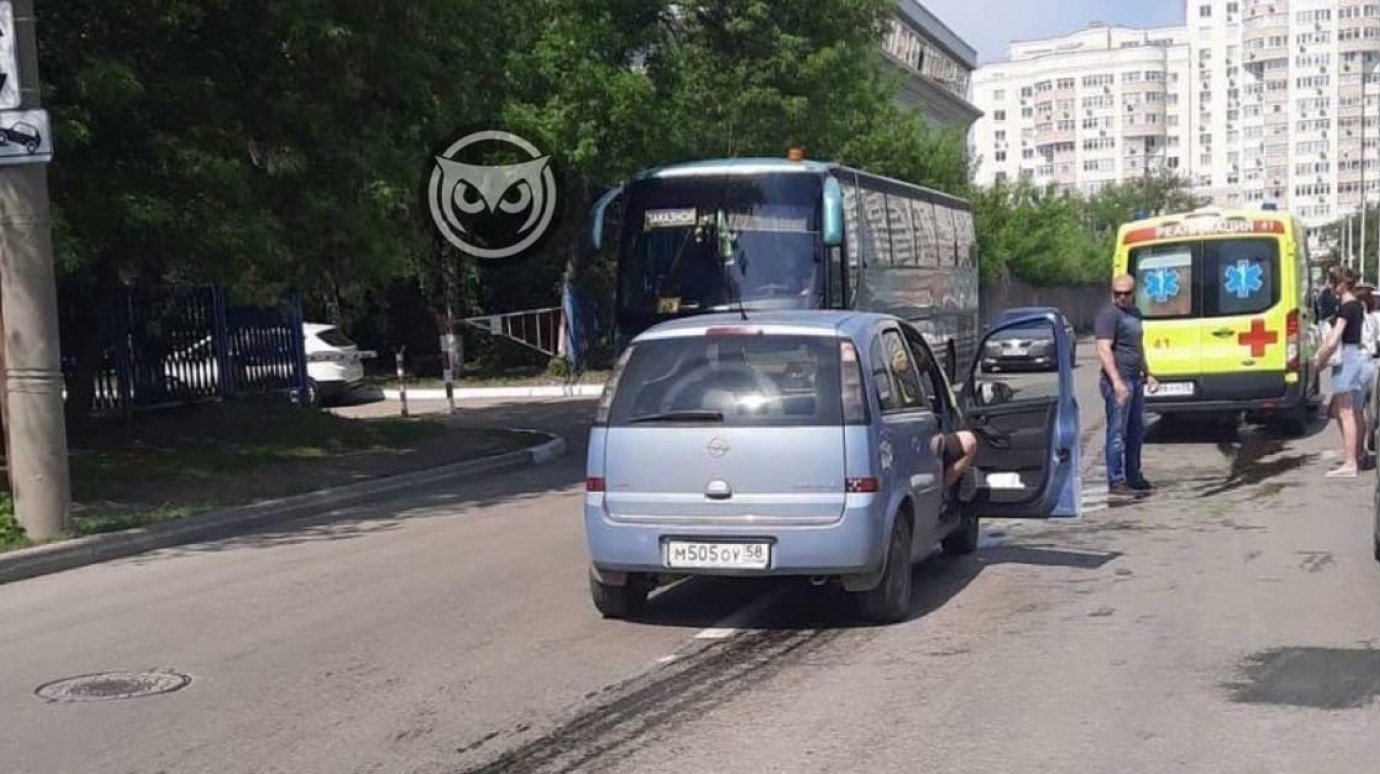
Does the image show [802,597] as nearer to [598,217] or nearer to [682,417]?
[682,417]

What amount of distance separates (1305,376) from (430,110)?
1089cm

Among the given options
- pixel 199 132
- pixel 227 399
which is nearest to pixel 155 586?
pixel 199 132

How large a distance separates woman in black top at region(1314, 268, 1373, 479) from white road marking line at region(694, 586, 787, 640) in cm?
748

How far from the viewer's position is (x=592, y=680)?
7.20m

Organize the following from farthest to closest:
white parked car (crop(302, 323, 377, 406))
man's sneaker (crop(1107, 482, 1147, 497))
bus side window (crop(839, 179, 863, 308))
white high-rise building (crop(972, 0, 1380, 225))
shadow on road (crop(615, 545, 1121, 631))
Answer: white high-rise building (crop(972, 0, 1380, 225)), white parked car (crop(302, 323, 377, 406)), bus side window (crop(839, 179, 863, 308)), man's sneaker (crop(1107, 482, 1147, 497)), shadow on road (crop(615, 545, 1121, 631))

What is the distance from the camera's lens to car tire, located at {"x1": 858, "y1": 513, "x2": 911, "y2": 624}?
8.15m

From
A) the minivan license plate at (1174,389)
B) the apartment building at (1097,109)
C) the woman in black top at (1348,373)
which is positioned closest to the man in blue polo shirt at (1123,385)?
the woman in black top at (1348,373)

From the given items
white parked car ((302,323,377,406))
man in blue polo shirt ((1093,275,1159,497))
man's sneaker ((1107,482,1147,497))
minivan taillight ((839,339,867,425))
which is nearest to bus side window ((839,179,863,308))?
man in blue polo shirt ((1093,275,1159,497))

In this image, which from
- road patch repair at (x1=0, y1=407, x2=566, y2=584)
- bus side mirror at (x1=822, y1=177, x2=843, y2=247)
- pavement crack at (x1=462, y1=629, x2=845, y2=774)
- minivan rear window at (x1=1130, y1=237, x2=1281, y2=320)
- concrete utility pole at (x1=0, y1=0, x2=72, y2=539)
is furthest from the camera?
bus side mirror at (x1=822, y1=177, x2=843, y2=247)

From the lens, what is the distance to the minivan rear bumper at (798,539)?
7824mm

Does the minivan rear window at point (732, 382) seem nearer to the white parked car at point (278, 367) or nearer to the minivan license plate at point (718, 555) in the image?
→ the minivan license plate at point (718, 555)

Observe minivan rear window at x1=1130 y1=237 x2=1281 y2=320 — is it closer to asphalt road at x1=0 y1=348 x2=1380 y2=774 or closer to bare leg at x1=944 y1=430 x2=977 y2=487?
asphalt road at x1=0 y1=348 x2=1380 y2=774

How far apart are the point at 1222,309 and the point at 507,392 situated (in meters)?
16.3

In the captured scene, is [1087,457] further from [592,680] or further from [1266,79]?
[1266,79]
